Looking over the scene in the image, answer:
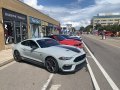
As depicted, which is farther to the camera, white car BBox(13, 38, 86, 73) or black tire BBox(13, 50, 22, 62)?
black tire BBox(13, 50, 22, 62)

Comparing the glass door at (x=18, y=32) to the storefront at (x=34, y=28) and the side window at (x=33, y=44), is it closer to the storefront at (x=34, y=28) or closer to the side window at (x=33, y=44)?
the storefront at (x=34, y=28)

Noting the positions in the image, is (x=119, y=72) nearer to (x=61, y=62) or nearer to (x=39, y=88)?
(x=61, y=62)

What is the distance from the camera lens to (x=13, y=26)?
24.2 m

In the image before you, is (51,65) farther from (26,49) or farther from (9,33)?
(9,33)

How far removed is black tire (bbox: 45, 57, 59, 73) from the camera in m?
9.38

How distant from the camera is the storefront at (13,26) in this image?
862 inches

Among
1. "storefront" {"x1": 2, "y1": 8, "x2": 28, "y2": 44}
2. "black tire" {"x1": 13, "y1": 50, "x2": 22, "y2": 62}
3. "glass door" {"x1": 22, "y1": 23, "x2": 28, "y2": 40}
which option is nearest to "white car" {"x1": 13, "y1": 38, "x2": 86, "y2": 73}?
"black tire" {"x1": 13, "y1": 50, "x2": 22, "y2": 62}

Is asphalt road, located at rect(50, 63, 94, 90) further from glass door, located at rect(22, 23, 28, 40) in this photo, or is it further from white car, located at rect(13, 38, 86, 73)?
glass door, located at rect(22, 23, 28, 40)

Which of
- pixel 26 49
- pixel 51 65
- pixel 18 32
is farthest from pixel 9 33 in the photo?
pixel 51 65

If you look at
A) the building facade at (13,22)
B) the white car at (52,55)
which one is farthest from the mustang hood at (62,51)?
the building facade at (13,22)

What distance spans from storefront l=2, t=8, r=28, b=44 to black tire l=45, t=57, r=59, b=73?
12589mm

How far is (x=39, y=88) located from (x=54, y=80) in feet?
3.77

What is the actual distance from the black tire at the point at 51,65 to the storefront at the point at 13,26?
41.3ft

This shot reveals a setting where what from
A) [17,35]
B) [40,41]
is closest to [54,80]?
[40,41]
